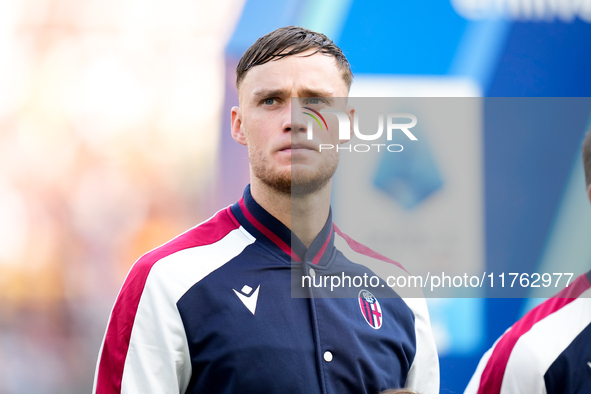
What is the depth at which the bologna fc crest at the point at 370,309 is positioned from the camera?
1095mm

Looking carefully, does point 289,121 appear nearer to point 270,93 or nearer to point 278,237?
point 270,93

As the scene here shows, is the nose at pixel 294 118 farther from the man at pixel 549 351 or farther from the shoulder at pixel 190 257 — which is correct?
the man at pixel 549 351

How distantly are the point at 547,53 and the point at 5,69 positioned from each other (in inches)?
64.6

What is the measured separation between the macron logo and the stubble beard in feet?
0.74

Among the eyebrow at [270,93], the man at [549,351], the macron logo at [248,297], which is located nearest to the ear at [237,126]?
the eyebrow at [270,93]

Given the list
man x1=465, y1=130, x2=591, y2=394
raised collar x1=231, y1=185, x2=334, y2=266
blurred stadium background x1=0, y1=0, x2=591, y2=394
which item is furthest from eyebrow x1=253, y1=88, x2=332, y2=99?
man x1=465, y1=130, x2=591, y2=394

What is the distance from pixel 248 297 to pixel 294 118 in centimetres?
39

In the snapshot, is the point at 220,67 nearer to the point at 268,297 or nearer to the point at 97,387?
the point at 268,297

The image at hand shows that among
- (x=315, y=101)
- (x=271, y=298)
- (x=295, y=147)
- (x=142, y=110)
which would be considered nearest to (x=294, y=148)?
(x=295, y=147)

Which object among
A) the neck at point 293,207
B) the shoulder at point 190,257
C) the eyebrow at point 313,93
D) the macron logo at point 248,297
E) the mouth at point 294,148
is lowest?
the macron logo at point 248,297

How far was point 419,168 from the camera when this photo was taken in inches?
49.9

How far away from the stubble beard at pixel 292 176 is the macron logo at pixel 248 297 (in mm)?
226

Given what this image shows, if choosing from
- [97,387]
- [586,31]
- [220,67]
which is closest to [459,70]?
[586,31]

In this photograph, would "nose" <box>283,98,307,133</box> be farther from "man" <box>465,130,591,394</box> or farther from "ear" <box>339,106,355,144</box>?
"man" <box>465,130,591,394</box>
